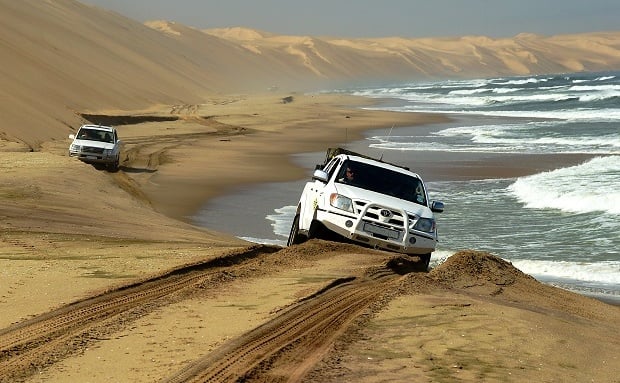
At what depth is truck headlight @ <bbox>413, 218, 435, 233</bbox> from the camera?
12281 millimetres

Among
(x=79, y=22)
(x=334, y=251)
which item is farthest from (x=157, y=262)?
(x=79, y=22)

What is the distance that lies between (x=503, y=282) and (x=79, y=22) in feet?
325

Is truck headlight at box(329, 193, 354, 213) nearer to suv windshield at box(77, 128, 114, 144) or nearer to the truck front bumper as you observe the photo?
the truck front bumper

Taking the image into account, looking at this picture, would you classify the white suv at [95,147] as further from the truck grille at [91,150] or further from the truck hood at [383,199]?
the truck hood at [383,199]

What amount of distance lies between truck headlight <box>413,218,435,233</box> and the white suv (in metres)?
17.5

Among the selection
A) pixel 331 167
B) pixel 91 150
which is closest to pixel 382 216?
pixel 331 167

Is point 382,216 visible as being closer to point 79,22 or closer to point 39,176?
point 39,176

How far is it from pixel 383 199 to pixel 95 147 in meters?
17.4

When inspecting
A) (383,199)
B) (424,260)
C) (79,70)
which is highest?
(79,70)

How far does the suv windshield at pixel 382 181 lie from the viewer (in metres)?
13.0

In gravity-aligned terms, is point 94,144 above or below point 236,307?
above

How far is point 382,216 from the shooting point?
12211 mm

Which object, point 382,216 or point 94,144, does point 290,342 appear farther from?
point 94,144

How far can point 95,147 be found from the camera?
92.8ft
